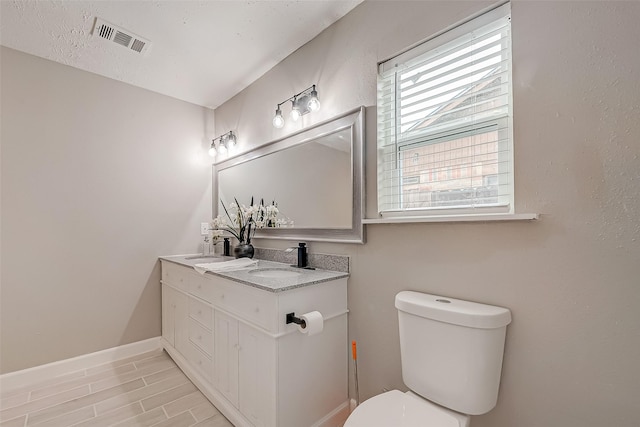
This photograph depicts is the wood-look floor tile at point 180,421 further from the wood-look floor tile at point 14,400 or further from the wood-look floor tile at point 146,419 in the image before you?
the wood-look floor tile at point 14,400

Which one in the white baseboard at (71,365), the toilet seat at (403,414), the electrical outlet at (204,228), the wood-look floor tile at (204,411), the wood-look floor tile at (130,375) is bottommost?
the wood-look floor tile at (130,375)

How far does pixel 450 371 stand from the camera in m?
1.08

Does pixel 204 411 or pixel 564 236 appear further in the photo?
pixel 204 411

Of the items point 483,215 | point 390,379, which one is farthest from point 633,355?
point 390,379

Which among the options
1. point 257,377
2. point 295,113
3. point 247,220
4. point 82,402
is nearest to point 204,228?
point 247,220

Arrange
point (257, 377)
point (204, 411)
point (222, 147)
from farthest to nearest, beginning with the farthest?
1. point (222, 147)
2. point (204, 411)
3. point (257, 377)

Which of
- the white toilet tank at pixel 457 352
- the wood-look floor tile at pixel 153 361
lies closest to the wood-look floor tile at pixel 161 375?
the wood-look floor tile at pixel 153 361

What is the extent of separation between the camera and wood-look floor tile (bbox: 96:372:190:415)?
1776mm

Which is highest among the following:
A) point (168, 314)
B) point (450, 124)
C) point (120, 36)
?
point (120, 36)

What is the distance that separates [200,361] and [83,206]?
159cm

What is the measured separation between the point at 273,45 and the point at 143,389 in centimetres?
262

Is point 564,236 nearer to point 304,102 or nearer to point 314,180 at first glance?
point 314,180

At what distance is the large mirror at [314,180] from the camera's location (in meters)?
1.64

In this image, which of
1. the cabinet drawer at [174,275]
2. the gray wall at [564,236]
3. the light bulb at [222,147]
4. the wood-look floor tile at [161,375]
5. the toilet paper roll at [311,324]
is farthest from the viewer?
the light bulb at [222,147]
